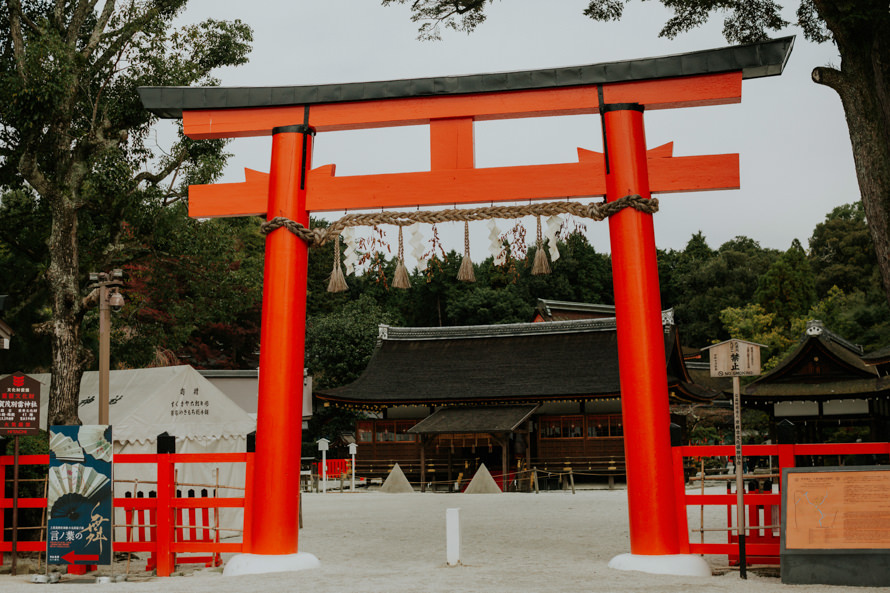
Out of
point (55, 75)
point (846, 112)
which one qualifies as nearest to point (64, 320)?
point (55, 75)

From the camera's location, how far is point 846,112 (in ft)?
22.7

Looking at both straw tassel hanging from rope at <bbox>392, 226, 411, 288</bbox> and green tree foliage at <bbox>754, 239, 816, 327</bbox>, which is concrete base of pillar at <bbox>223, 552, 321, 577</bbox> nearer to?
straw tassel hanging from rope at <bbox>392, 226, 411, 288</bbox>

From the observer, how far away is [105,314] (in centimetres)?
1189

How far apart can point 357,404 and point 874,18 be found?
64.0 ft

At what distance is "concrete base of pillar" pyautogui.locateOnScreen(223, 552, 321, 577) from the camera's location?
7.23m

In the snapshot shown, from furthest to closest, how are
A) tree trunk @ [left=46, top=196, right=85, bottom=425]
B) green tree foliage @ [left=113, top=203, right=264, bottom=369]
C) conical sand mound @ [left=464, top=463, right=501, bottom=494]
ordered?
conical sand mound @ [left=464, top=463, right=501, bottom=494]
green tree foliage @ [left=113, top=203, right=264, bottom=369]
tree trunk @ [left=46, top=196, right=85, bottom=425]

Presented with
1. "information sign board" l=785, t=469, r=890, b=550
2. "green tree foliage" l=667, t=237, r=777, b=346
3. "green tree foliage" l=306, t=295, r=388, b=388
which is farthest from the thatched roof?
"green tree foliage" l=667, t=237, r=777, b=346

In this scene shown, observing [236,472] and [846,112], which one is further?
[236,472]

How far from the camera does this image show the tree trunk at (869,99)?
21.6 feet

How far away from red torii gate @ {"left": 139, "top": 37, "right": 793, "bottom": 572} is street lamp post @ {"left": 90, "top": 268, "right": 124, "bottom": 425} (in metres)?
4.10

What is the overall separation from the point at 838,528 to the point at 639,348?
2.04 m

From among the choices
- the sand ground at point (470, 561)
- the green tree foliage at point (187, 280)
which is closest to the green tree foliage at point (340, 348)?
the green tree foliage at point (187, 280)

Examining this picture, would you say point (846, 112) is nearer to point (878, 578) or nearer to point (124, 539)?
point (878, 578)

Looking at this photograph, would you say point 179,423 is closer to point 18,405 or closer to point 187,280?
point 18,405
